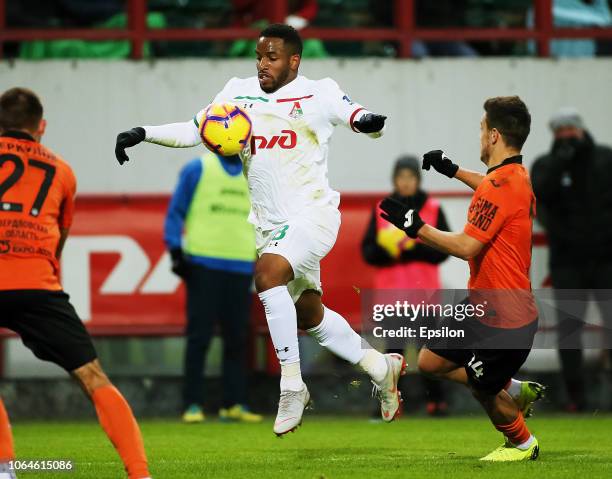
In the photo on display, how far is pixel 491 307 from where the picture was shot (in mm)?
7461

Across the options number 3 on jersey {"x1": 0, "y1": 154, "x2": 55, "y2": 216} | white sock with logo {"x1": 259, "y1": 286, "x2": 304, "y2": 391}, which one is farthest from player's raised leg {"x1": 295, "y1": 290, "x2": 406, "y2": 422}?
number 3 on jersey {"x1": 0, "y1": 154, "x2": 55, "y2": 216}

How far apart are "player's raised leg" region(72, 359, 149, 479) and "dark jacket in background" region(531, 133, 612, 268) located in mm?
6252

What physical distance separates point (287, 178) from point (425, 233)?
3.20ft

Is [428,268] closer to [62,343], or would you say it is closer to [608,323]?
[608,323]

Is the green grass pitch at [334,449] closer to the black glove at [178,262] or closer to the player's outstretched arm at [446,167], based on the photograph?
the black glove at [178,262]

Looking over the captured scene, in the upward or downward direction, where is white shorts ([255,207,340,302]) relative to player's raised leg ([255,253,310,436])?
upward

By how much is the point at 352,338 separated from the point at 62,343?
2311 mm

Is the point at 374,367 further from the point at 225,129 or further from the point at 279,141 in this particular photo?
the point at 225,129

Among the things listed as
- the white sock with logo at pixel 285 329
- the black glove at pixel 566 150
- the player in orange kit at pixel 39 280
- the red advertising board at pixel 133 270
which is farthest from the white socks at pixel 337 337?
the black glove at pixel 566 150

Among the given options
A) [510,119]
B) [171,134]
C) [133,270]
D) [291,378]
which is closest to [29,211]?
[171,134]

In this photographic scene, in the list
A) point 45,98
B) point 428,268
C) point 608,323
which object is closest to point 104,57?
point 45,98

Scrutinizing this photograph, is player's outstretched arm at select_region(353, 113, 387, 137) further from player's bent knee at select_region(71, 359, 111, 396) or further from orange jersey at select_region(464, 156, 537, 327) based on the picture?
player's bent knee at select_region(71, 359, 111, 396)

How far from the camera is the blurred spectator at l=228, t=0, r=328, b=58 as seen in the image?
1286 cm

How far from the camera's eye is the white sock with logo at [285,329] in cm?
762
